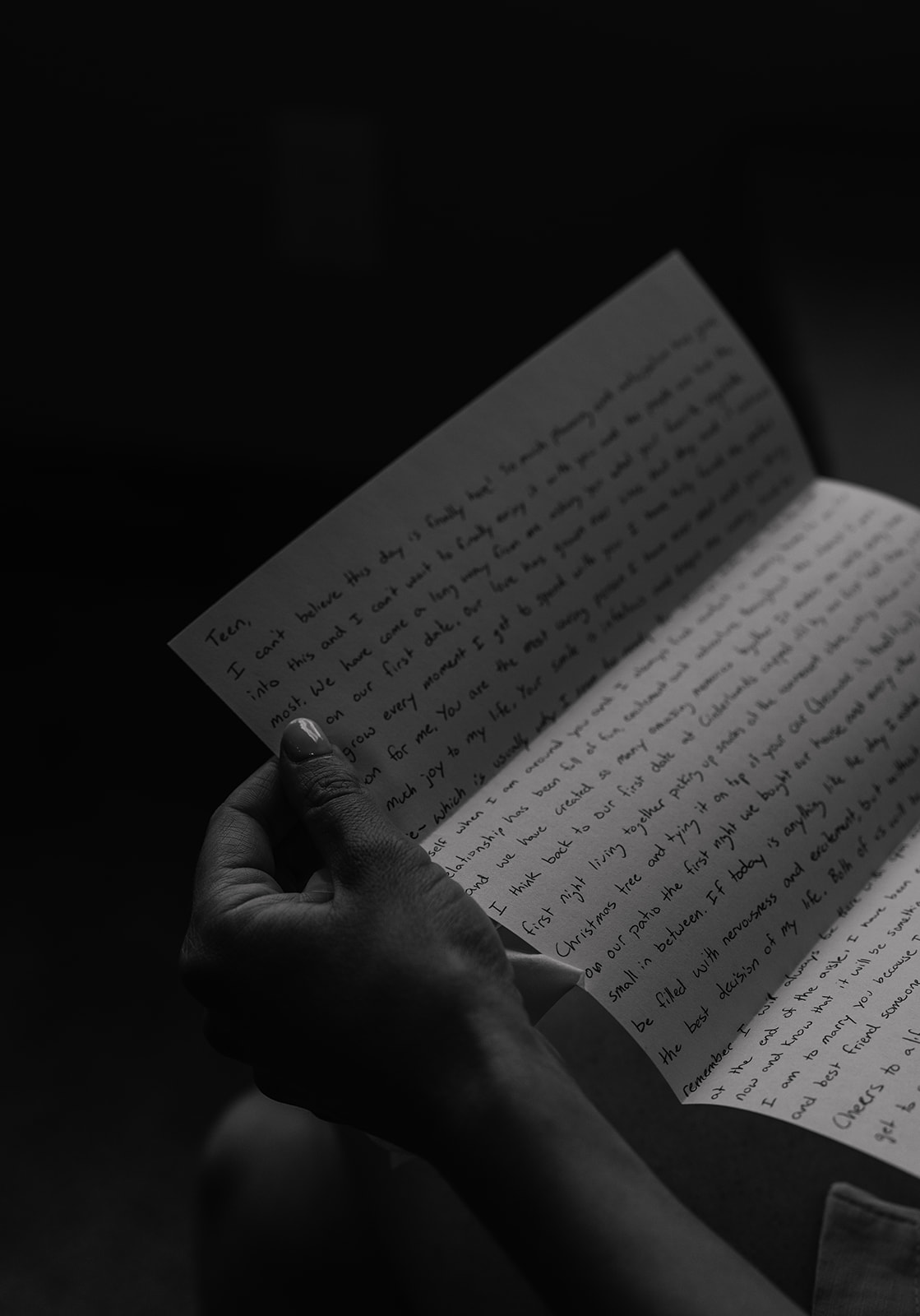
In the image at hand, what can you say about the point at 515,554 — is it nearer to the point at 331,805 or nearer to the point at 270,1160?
the point at 331,805

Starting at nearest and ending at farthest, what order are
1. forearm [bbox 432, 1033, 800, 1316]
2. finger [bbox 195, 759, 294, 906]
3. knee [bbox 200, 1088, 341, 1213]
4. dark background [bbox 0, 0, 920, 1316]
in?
1. forearm [bbox 432, 1033, 800, 1316]
2. finger [bbox 195, 759, 294, 906]
3. knee [bbox 200, 1088, 341, 1213]
4. dark background [bbox 0, 0, 920, 1316]

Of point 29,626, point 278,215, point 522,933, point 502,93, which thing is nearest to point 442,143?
point 502,93

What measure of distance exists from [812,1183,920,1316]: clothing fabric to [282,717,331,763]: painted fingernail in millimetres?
326

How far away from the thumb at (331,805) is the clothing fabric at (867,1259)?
0.91ft

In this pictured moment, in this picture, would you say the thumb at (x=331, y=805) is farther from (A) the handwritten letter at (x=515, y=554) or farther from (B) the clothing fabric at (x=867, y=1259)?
(B) the clothing fabric at (x=867, y=1259)

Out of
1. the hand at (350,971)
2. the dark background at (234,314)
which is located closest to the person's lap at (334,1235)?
the hand at (350,971)

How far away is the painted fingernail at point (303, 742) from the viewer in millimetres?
482

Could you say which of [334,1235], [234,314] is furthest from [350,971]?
[234,314]

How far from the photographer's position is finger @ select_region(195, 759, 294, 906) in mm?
452

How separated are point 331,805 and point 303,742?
0.12ft

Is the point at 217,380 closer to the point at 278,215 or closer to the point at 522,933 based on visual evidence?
the point at 278,215

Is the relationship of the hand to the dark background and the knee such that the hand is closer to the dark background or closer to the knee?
the knee

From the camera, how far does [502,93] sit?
1080mm

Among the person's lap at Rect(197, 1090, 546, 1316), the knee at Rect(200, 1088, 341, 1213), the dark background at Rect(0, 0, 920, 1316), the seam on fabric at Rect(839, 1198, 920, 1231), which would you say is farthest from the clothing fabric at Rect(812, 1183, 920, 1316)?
the dark background at Rect(0, 0, 920, 1316)
